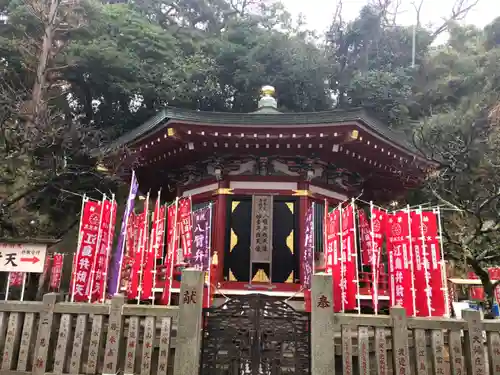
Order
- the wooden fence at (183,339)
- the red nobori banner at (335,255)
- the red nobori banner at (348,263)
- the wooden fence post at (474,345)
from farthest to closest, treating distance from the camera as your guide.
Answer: the red nobori banner at (335,255) → the red nobori banner at (348,263) → the wooden fence at (183,339) → the wooden fence post at (474,345)

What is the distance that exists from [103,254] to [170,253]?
4.21ft

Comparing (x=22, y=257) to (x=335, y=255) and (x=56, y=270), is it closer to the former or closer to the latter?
(x=335, y=255)

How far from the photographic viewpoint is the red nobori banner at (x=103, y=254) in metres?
7.72

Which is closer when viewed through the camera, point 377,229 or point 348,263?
point 348,263

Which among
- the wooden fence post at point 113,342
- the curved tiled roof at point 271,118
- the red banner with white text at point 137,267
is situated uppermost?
the curved tiled roof at point 271,118

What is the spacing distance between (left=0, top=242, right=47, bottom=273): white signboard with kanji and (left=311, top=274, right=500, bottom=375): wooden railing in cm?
479

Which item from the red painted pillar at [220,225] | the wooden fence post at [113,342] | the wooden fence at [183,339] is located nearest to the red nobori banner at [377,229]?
the wooden fence at [183,339]

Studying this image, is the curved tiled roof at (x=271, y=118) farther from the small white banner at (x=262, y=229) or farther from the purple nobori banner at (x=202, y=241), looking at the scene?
the purple nobori banner at (x=202, y=241)

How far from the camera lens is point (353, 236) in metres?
7.36

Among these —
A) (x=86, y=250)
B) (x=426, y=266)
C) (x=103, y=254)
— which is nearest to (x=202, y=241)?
(x=103, y=254)

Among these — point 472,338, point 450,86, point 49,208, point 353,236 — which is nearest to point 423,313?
point 353,236

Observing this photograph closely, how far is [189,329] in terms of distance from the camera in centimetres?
490

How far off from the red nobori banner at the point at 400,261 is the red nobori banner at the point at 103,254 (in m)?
5.40

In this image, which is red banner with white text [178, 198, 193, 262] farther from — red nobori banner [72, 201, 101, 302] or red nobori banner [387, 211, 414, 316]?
red nobori banner [387, 211, 414, 316]
